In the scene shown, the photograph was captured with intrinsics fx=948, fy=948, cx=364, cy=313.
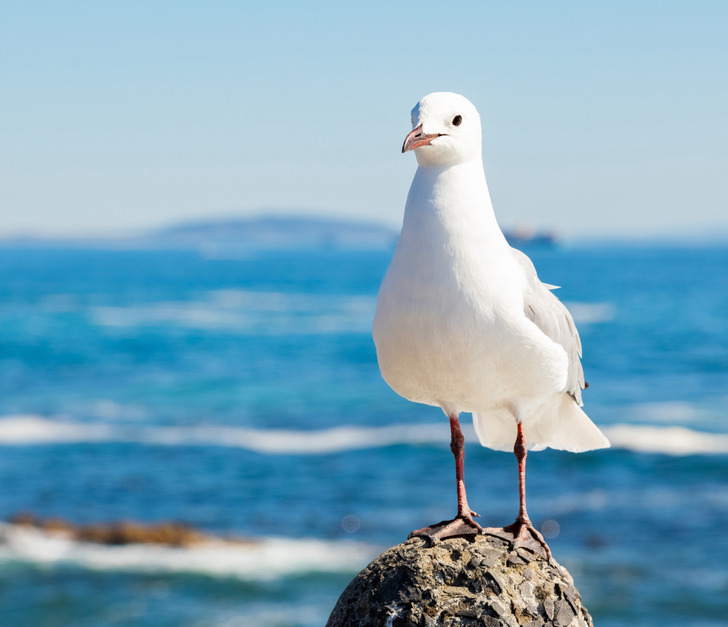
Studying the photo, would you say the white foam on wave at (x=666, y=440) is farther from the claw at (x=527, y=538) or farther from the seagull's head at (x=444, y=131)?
the seagull's head at (x=444, y=131)

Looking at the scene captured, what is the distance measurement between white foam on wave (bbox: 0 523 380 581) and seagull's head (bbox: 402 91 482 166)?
13.4m

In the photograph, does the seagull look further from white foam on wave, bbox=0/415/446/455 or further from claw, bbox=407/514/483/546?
white foam on wave, bbox=0/415/446/455

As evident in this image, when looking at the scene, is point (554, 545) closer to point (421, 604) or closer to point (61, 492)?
point (61, 492)

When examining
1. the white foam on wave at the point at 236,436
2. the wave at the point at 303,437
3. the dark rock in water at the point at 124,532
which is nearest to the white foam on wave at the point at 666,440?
the wave at the point at 303,437

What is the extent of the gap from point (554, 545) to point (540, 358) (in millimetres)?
14795

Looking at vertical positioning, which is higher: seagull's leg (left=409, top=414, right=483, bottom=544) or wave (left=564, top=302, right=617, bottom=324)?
wave (left=564, top=302, right=617, bottom=324)

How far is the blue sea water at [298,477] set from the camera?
16.2 meters

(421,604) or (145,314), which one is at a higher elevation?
(145,314)

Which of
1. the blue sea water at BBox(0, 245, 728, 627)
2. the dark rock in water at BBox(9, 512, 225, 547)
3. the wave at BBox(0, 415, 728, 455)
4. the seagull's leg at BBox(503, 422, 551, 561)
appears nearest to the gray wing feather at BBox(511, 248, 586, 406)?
the seagull's leg at BBox(503, 422, 551, 561)

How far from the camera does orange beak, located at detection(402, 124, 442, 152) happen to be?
163 inches

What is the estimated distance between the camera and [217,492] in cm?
2275

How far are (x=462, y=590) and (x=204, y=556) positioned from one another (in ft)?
46.8

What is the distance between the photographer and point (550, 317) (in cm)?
477

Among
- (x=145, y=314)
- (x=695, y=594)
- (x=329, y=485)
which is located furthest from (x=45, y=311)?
(x=695, y=594)
